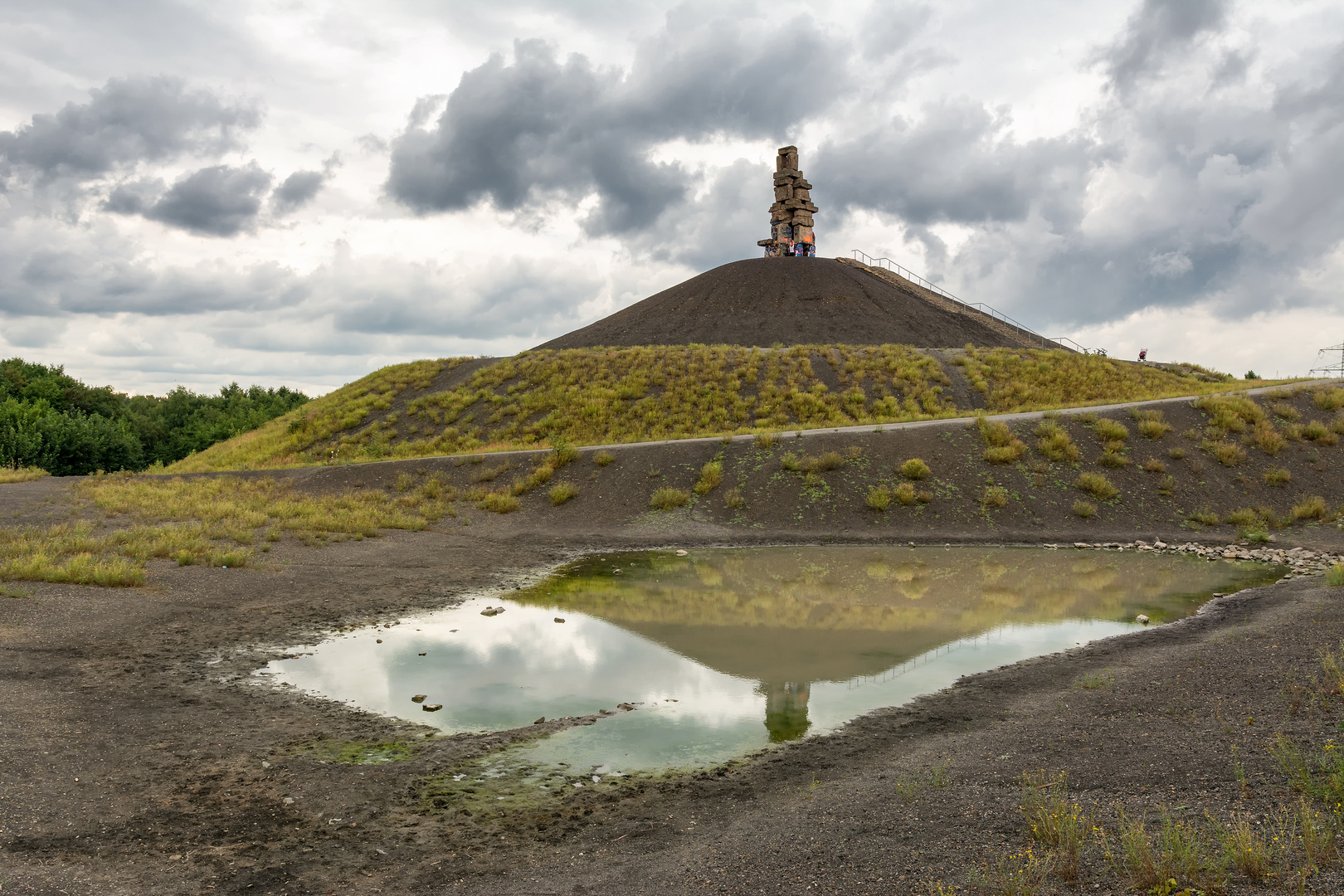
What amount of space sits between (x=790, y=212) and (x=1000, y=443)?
58.7 meters

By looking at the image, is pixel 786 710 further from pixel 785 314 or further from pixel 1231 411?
pixel 785 314

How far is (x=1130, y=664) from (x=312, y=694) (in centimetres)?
1049

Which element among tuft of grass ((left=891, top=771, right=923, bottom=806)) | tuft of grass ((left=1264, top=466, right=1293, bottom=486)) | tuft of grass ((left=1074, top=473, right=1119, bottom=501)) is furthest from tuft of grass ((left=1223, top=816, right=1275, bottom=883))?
tuft of grass ((left=1264, top=466, right=1293, bottom=486))

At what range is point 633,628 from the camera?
13.3 meters

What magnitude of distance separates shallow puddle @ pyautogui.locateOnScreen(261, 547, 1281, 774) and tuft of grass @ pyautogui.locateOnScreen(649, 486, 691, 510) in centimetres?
519

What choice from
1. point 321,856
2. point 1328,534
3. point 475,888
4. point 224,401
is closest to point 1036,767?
point 475,888

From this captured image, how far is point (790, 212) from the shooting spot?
79938 mm

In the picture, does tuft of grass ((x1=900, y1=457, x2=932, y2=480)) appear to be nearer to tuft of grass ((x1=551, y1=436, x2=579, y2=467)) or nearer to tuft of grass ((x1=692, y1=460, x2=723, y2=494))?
tuft of grass ((x1=692, y1=460, x2=723, y2=494))

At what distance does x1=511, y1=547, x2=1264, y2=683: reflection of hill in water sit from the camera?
39.5ft

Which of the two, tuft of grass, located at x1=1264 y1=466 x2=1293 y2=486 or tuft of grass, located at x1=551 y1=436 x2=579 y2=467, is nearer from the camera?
tuft of grass, located at x1=1264 y1=466 x2=1293 y2=486

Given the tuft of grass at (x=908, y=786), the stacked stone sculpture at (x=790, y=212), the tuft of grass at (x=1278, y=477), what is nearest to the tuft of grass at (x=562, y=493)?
the tuft of grass at (x=908, y=786)

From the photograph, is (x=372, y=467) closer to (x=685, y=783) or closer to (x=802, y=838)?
(x=685, y=783)

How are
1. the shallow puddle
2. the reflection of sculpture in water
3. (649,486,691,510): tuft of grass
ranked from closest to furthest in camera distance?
1. the reflection of sculpture in water
2. the shallow puddle
3. (649,486,691,510): tuft of grass

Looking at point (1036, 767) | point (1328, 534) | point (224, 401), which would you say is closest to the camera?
point (1036, 767)
